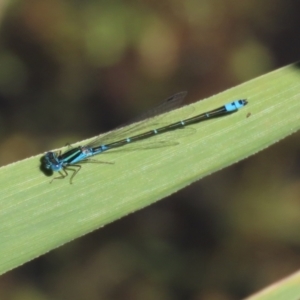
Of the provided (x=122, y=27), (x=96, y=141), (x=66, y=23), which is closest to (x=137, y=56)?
(x=122, y=27)

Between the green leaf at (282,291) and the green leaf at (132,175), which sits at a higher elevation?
the green leaf at (132,175)

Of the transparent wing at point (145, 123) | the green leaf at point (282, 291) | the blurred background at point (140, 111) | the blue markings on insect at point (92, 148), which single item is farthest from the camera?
the blurred background at point (140, 111)

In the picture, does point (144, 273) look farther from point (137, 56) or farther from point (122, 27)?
point (122, 27)

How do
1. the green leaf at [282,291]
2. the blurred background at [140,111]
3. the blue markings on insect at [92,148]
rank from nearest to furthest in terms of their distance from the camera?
the green leaf at [282,291] → the blue markings on insect at [92,148] → the blurred background at [140,111]

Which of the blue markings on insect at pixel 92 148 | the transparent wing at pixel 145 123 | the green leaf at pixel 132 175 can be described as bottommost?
the green leaf at pixel 132 175

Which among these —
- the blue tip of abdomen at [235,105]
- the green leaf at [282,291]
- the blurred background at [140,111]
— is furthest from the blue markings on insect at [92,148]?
the blurred background at [140,111]

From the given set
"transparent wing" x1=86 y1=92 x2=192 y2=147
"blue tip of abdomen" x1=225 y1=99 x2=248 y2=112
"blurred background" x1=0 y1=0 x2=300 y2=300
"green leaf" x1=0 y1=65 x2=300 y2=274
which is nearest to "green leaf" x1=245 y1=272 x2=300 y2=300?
"green leaf" x1=0 y1=65 x2=300 y2=274

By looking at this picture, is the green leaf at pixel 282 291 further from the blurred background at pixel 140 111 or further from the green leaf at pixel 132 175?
the blurred background at pixel 140 111
